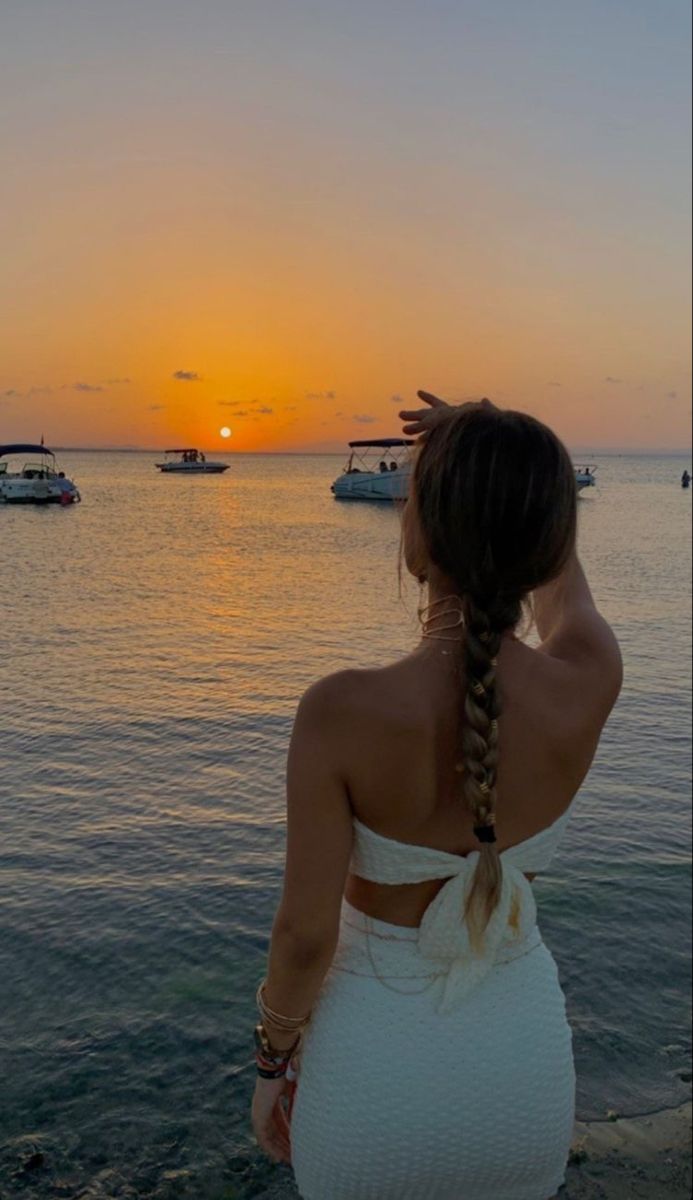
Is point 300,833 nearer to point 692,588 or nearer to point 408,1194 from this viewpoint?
point 408,1194

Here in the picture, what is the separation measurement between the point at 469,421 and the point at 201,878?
22.2 feet

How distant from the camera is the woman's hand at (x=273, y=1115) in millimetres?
2121

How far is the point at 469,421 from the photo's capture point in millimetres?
1872

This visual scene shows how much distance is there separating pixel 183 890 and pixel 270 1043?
5.90 m

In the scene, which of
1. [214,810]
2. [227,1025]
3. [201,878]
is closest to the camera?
[227,1025]

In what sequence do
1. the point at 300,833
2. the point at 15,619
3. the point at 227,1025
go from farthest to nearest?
the point at 15,619
the point at 227,1025
the point at 300,833

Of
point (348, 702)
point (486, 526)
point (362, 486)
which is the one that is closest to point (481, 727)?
point (348, 702)

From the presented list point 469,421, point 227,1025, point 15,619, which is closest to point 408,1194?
point 469,421

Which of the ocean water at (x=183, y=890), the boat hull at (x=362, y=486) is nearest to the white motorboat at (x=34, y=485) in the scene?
the boat hull at (x=362, y=486)

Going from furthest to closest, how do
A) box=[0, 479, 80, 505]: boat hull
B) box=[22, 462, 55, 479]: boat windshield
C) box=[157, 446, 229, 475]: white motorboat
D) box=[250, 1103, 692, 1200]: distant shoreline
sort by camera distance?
box=[157, 446, 229, 475]: white motorboat, box=[0, 479, 80, 505]: boat hull, box=[22, 462, 55, 479]: boat windshield, box=[250, 1103, 692, 1200]: distant shoreline

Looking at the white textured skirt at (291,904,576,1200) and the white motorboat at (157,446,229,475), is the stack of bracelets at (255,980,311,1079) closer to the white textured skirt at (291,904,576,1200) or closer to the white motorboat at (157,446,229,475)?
the white textured skirt at (291,904,576,1200)

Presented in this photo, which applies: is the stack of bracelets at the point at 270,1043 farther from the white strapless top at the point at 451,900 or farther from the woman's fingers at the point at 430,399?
the woman's fingers at the point at 430,399

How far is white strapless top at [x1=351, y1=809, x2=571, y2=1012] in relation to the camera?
6.31ft

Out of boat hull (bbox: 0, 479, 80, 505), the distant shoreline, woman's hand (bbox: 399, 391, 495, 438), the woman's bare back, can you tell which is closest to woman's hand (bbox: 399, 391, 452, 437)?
woman's hand (bbox: 399, 391, 495, 438)
